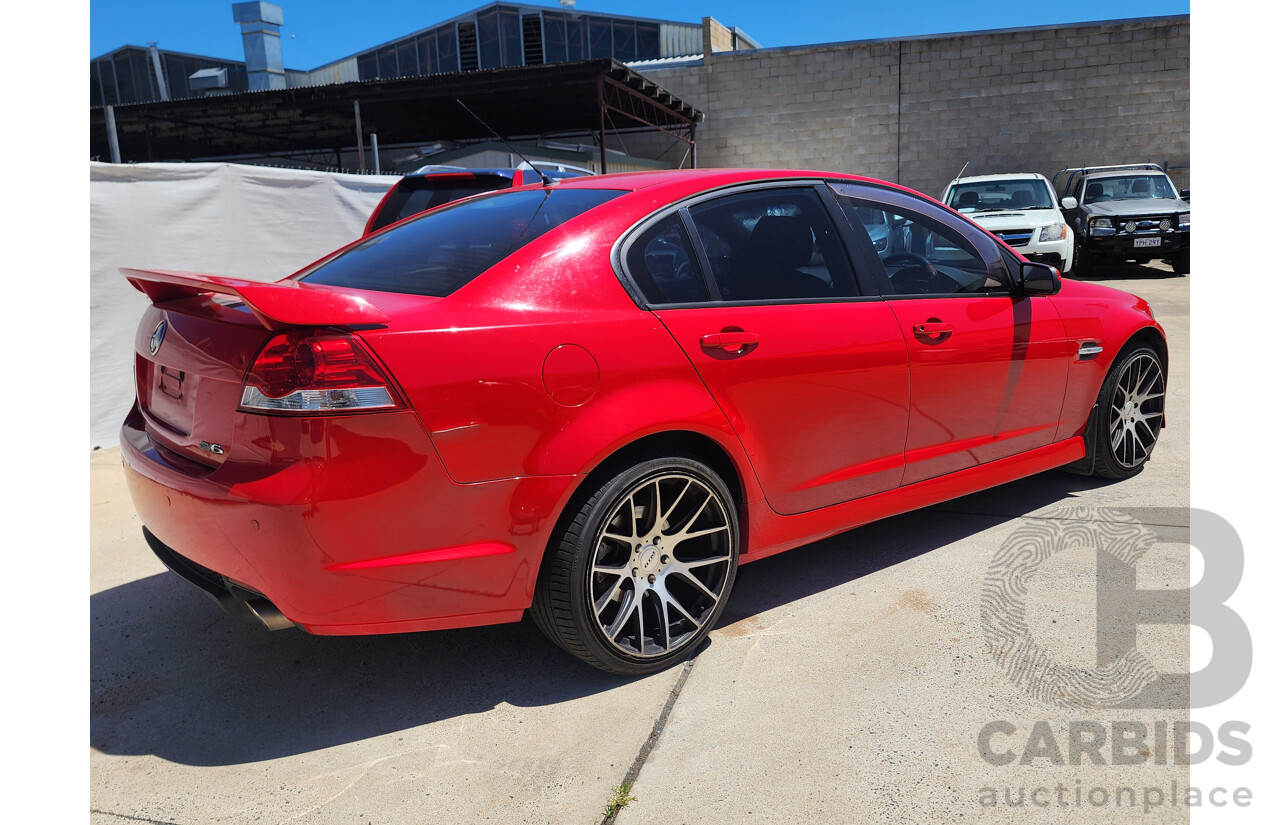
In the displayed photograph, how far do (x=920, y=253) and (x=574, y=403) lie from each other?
1.88m

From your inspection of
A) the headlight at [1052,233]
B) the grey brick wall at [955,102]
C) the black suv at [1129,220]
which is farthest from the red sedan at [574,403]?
the grey brick wall at [955,102]

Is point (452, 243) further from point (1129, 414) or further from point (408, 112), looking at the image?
point (408, 112)

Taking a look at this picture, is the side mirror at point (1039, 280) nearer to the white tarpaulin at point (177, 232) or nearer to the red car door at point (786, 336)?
the red car door at point (786, 336)

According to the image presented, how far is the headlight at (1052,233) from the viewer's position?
13.1 meters

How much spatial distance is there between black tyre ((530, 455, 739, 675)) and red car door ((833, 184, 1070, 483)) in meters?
0.97

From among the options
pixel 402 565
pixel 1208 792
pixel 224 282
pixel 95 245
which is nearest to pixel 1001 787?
pixel 1208 792

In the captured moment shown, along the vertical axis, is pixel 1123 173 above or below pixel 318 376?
above

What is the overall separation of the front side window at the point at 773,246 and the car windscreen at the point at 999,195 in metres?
11.8

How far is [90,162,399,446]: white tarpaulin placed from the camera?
5871 millimetres

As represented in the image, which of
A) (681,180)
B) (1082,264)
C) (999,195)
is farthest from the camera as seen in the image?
(1082,264)

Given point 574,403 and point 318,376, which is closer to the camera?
point 318,376

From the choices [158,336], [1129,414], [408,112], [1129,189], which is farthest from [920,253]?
[408,112]

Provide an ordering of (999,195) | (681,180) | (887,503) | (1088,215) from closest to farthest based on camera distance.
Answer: (681,180)
(887,503)
(999,195)
(1088,215)

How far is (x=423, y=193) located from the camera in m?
6.34
